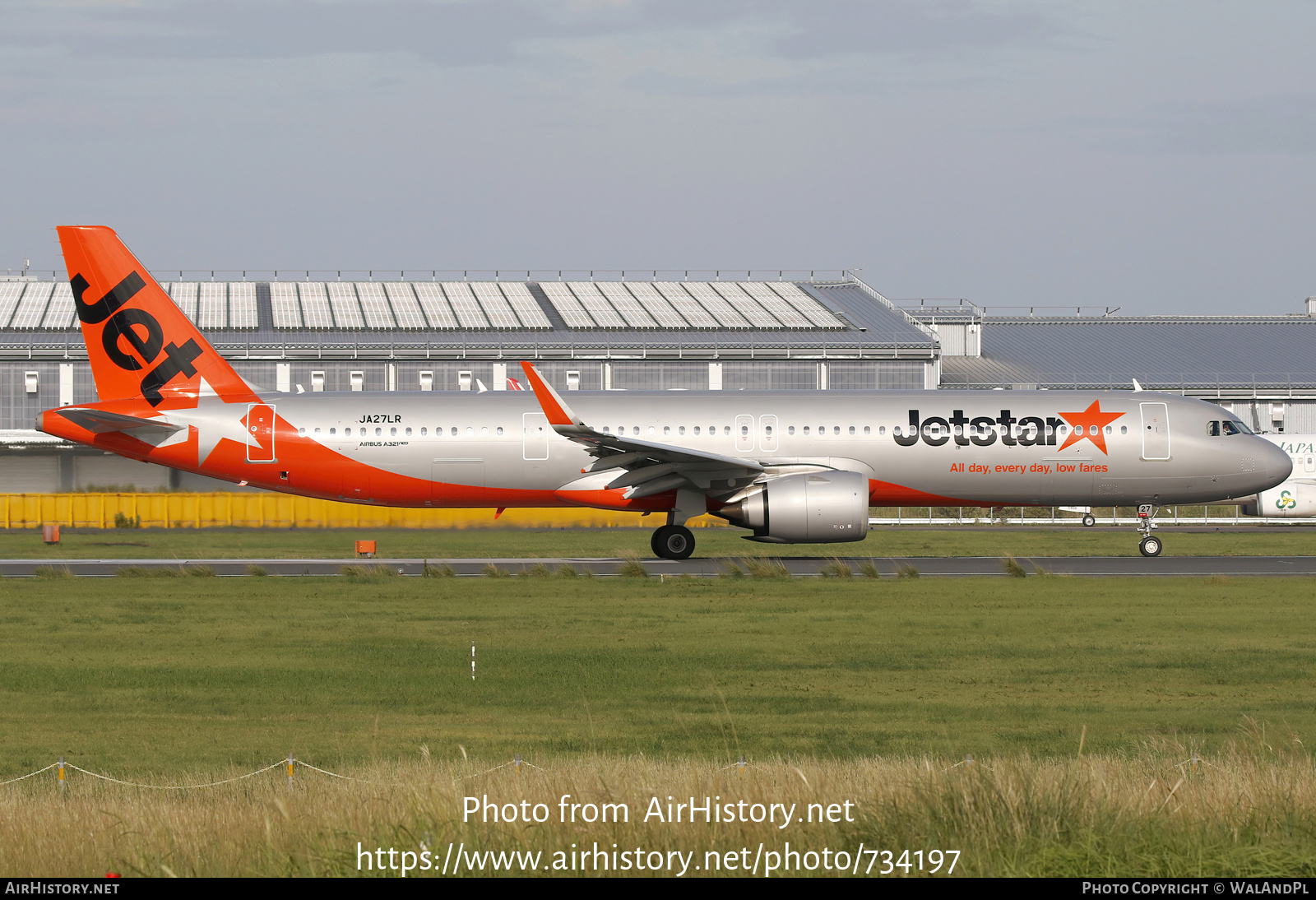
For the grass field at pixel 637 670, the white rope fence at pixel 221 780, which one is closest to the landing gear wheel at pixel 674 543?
the grass field at pixel 637 670

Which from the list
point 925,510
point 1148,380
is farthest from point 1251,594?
point 1148,380

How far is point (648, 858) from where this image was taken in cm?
814

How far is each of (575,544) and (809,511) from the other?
423 inches

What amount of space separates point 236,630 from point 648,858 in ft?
48.3

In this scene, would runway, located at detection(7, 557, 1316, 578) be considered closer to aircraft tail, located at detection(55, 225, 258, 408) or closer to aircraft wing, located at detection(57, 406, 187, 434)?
aircraft wing, located at detection(57, 406, 187, 434)

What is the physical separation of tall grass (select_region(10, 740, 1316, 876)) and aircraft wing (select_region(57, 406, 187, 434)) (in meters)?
23.6

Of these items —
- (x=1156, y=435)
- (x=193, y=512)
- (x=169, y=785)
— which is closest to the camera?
(x=169, y=785)

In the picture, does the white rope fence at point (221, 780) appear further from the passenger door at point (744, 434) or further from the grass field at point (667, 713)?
the passenger door at point (744, 434)

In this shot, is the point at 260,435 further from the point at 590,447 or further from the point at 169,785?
the point at 169,785

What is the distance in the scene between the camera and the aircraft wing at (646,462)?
3114 cm

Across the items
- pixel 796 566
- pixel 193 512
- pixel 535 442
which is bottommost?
pixel 796 566

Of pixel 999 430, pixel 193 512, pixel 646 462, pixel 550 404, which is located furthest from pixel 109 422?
pixel 999 430

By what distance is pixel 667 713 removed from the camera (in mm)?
14930

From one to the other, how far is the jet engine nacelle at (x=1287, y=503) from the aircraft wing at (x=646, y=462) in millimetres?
36325
